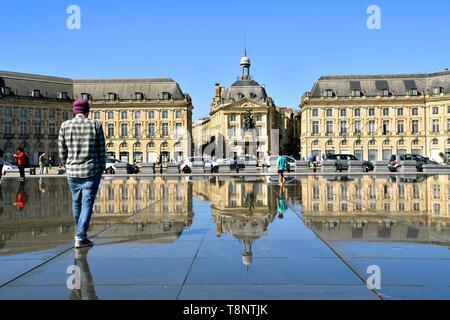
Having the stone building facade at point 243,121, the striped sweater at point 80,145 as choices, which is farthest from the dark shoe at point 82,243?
the stone building facade at point 243,121

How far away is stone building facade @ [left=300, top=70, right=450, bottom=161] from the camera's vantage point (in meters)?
89.1

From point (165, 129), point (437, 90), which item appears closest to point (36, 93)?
point (165, 129)

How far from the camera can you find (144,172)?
131 feet

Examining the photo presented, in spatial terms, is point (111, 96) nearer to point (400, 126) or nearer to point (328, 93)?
point (328, 93)

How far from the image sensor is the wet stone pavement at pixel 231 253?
4707 millimetres

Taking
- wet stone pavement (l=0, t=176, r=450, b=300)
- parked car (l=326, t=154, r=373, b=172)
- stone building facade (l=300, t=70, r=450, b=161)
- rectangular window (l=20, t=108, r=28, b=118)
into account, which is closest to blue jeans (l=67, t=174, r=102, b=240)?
wet stone pavement (l=0, t=176, r=450, b=300)

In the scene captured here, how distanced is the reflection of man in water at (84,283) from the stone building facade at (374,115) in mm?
87524

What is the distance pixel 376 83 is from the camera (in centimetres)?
9088

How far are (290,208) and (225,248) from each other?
5.29 meters

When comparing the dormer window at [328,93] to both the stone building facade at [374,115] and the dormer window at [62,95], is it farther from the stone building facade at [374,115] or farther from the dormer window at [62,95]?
the dormer window at [62,95]

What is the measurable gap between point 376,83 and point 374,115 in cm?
601

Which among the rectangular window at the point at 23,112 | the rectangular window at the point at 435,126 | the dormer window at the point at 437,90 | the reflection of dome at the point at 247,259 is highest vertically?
the dormer window at the point at 437,90

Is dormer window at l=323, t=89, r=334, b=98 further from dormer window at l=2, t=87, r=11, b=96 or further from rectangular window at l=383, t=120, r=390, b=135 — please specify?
dormer window at l=2, t=87, r=11, b=96

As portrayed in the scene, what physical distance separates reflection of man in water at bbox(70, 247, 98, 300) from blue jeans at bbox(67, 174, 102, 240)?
0.59 metres
